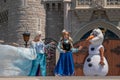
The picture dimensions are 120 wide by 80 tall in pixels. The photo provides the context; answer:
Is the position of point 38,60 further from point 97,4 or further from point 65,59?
point 97,4

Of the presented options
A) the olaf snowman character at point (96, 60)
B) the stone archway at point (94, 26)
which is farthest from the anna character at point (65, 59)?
the stone archway at point (94, 26)

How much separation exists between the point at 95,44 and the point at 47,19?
15097 millimetres

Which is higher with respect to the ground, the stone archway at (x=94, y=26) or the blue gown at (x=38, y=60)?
the blue gown at (x=38, y=60)

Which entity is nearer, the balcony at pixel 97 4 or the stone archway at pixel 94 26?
the balcony at pixel 97 4

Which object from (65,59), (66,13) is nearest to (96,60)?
(65,59)

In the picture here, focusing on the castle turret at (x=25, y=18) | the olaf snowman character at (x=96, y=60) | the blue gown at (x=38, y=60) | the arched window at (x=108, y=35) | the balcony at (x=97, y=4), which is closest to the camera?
the olaf snowman character at (x=96, y=60)

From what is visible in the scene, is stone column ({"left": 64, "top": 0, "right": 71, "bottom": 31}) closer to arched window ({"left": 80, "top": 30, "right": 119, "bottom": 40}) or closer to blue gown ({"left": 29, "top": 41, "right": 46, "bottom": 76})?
arched window ({"left": 80, "top": 30, "right": 119, "bottom": 40})

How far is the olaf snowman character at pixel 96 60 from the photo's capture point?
516 inches

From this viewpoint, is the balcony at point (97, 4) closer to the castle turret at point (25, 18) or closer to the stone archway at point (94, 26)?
the stone archway at point (94, 26)

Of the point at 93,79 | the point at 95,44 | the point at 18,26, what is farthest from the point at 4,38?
the point at 93,79

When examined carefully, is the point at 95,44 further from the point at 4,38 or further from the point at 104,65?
the point at 4,38

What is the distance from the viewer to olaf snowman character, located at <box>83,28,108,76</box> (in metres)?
13.1

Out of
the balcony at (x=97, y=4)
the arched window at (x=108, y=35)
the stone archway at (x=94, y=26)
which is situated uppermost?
the balcony at (x=97, y=4)

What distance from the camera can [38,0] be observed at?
Answer: 28.2m
